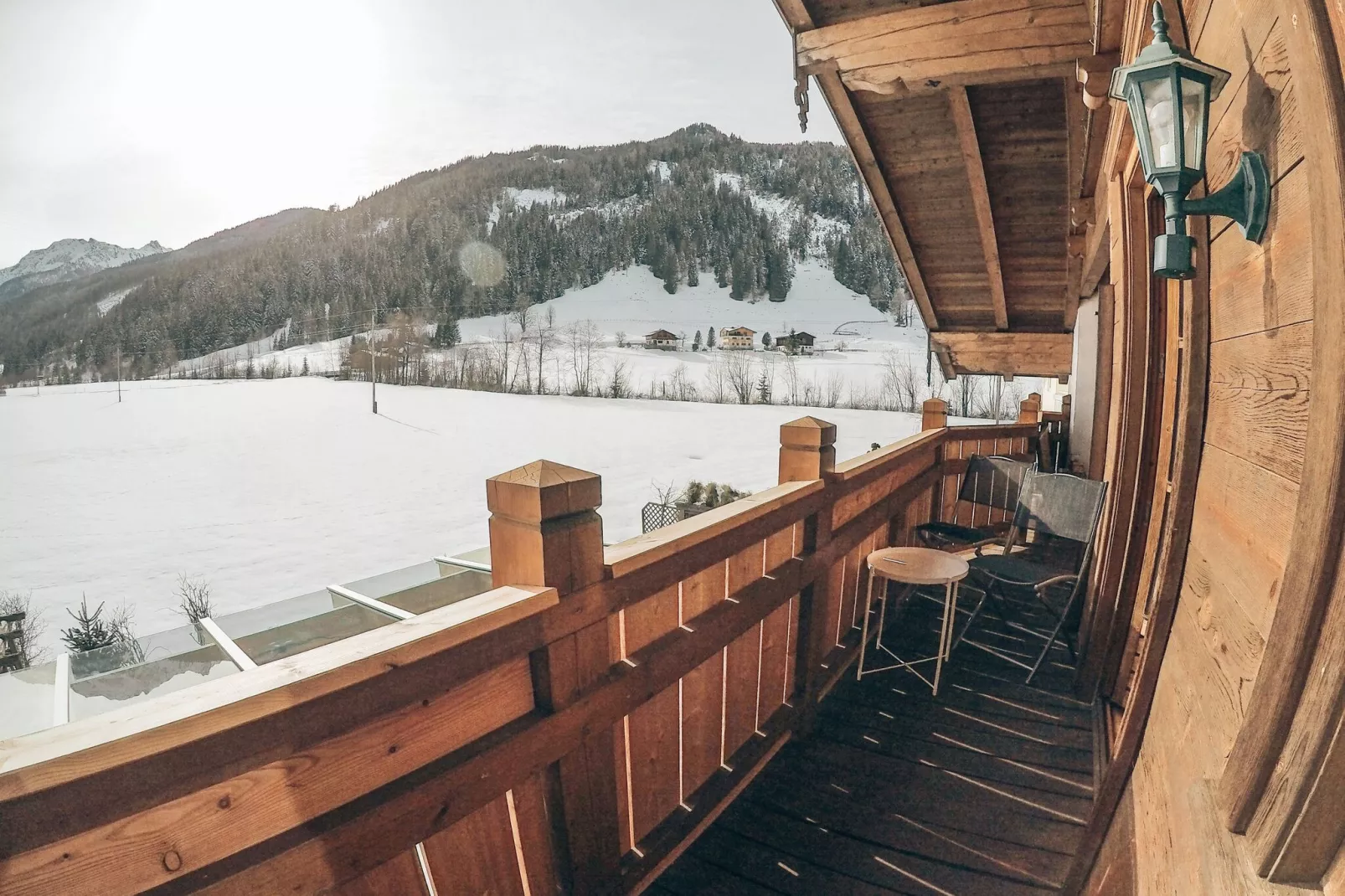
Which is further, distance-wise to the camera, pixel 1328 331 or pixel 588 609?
pixel 588 609

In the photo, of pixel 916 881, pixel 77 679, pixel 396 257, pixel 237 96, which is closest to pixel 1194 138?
pixel 916 881

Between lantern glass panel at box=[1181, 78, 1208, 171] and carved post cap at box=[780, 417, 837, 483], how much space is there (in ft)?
4.39

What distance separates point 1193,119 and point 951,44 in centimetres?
297

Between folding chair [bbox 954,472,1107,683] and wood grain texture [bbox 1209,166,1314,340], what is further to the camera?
folding chair [bbox 954,472,1107,683]

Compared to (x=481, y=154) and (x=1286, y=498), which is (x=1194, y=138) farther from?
(x=481, y=154)

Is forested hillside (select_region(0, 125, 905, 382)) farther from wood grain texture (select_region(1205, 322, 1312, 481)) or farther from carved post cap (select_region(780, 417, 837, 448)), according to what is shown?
wood grain texture (select_region(1205, 322, 1312, 481))

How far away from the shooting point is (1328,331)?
2.12 feet

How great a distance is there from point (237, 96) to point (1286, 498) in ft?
209

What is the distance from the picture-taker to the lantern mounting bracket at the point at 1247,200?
0.90m

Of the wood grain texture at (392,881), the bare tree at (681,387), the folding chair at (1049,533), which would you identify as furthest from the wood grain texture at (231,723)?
the bare tree at (681,387)

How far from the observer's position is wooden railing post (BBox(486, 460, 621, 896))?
1252mm

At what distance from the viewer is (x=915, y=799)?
212cm

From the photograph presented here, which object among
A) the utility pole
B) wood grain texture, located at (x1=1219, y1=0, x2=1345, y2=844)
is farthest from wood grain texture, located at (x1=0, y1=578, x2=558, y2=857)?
the utility pole

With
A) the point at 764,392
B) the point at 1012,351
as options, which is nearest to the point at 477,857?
the point at 1012,351
